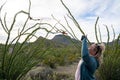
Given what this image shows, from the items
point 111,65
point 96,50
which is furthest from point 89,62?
point 111,65

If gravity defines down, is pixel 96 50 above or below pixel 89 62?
above

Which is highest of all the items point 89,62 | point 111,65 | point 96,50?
point 96,50

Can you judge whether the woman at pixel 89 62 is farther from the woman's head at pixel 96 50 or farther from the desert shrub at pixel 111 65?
the desert shrub at pixel 111 65

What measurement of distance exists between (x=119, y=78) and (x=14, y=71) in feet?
14.1

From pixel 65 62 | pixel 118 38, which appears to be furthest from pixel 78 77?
pixel 65 62

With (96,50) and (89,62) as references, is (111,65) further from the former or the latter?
(89,62)

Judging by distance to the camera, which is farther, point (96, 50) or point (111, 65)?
point (111, 65)

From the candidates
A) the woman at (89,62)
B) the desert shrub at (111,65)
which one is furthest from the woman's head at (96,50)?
the desert shrub at (111,65)

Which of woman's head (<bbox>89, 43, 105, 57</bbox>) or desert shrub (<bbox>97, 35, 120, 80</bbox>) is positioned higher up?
woman's head (<bbox>89, 43, 105, 57</bbox>)

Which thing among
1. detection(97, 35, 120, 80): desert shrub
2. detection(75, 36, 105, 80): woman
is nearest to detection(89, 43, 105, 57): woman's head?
detection(75, 36, 105, 80): woman

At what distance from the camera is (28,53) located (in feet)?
31.1

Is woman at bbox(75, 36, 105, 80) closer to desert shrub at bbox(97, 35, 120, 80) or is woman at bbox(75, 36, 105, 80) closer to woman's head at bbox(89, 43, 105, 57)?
woman's head at bbox(89, 43, 105, 57)

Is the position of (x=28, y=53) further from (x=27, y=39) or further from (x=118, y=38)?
(x=118, y=38)

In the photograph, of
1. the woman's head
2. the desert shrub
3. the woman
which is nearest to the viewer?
the woman
